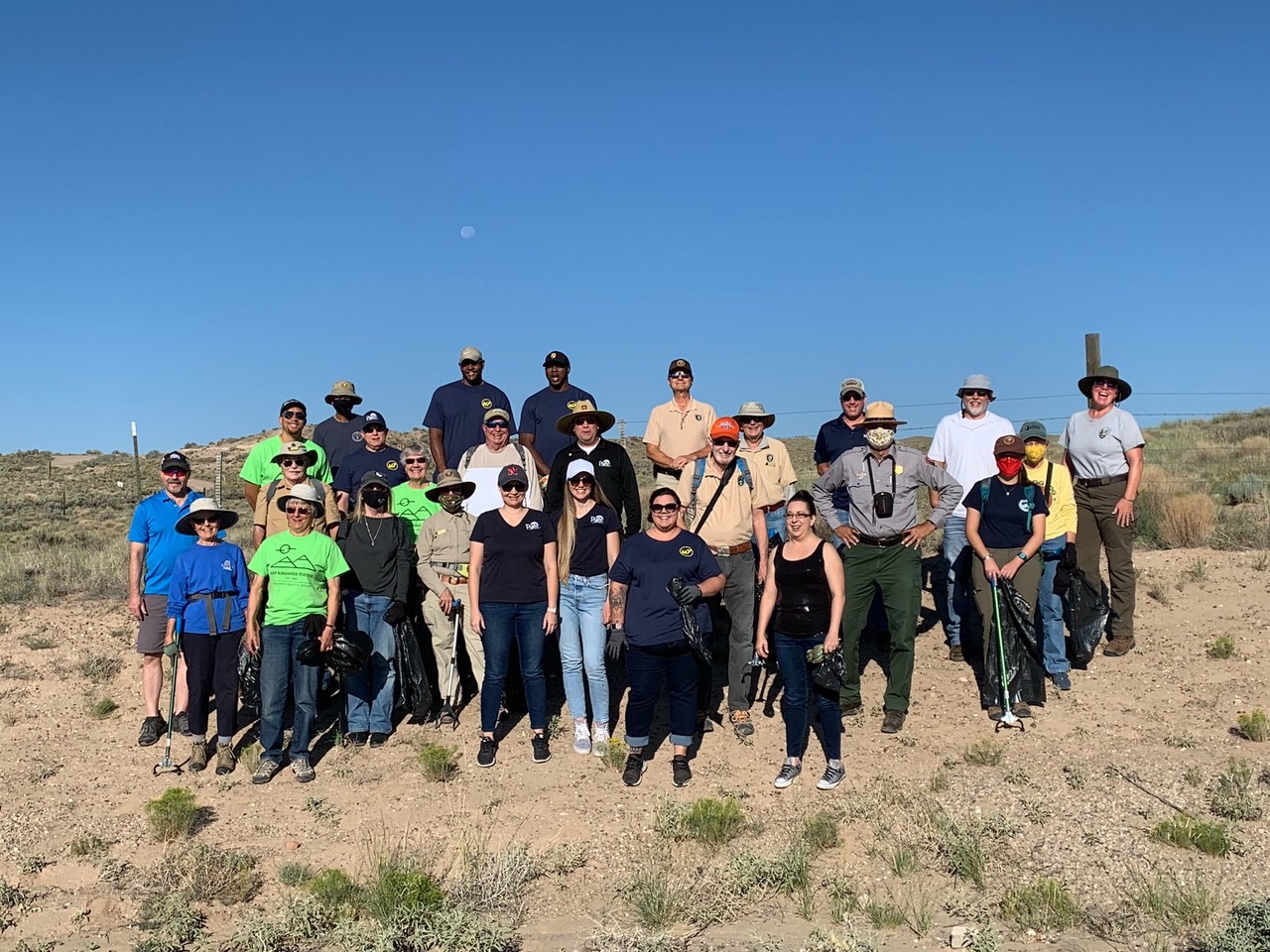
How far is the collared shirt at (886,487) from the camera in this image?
722 cm

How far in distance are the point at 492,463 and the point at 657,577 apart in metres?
1.86

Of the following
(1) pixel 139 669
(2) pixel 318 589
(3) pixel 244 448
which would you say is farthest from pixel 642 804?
(3) pixel 244 448

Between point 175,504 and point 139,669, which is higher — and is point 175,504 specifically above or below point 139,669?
above

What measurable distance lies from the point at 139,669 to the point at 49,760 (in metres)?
2.03

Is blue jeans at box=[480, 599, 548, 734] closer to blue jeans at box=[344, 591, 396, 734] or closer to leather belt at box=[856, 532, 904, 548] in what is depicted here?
blue jeans at box=[344, 591, 396, 734]

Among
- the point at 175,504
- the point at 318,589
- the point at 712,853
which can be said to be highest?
the point at 175,504

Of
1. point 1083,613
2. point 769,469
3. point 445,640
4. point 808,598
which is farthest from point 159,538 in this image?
point 1083,613

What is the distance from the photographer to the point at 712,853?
5.58 metres

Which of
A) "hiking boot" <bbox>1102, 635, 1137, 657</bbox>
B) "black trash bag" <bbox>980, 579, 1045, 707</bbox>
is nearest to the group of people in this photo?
"black trash bag" <bbox>980, 579, 1045, 707</bbox>

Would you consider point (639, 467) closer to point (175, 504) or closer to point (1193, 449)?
point (1193, 449)

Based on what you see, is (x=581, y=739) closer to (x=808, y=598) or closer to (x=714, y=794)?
(x=714, y=794)

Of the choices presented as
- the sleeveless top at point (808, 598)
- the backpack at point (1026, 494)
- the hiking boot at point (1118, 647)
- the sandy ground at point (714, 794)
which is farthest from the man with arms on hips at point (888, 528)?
the hiking boot at point (1118, 647)

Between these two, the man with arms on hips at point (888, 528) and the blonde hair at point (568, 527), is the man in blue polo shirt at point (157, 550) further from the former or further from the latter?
the man with arms on hips at point (888, 528)

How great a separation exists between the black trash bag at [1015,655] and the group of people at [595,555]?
112mm
